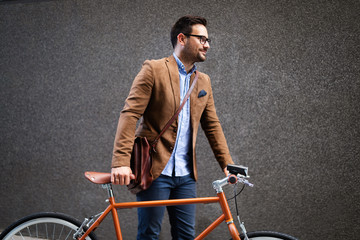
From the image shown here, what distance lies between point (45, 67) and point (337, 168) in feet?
10.2

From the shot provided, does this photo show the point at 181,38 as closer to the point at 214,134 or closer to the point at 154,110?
the point at 154,110

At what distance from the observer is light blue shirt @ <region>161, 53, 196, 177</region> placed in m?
1.59

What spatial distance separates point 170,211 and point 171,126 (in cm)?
49

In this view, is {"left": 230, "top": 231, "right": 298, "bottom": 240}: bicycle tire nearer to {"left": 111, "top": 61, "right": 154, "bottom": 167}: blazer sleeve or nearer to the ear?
{"left": 111, "top": 61, "right": 154, "bottom": 167}: blazer sleeve

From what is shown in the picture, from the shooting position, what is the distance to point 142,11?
9.70ft

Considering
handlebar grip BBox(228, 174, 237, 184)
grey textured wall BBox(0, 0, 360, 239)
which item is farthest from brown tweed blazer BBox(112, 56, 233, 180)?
grey textured wall BBox(0, 0, 360, 239)

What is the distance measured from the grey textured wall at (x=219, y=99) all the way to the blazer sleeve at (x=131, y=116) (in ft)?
4.52

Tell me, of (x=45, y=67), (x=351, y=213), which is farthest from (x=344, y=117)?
(x=45, y=67)

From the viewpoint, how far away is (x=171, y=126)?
1580 mm

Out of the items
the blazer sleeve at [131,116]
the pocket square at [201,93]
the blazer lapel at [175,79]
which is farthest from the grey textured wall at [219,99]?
the blazer sleeve at [131,116]

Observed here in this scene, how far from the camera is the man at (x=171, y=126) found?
1.52m

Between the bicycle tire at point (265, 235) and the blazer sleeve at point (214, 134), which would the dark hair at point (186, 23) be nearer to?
the blazer sleeve at point (214, 134)

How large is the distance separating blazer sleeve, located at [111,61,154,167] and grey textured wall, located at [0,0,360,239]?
138 cm

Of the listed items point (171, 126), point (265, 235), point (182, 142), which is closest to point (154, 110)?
point (171, 126)
